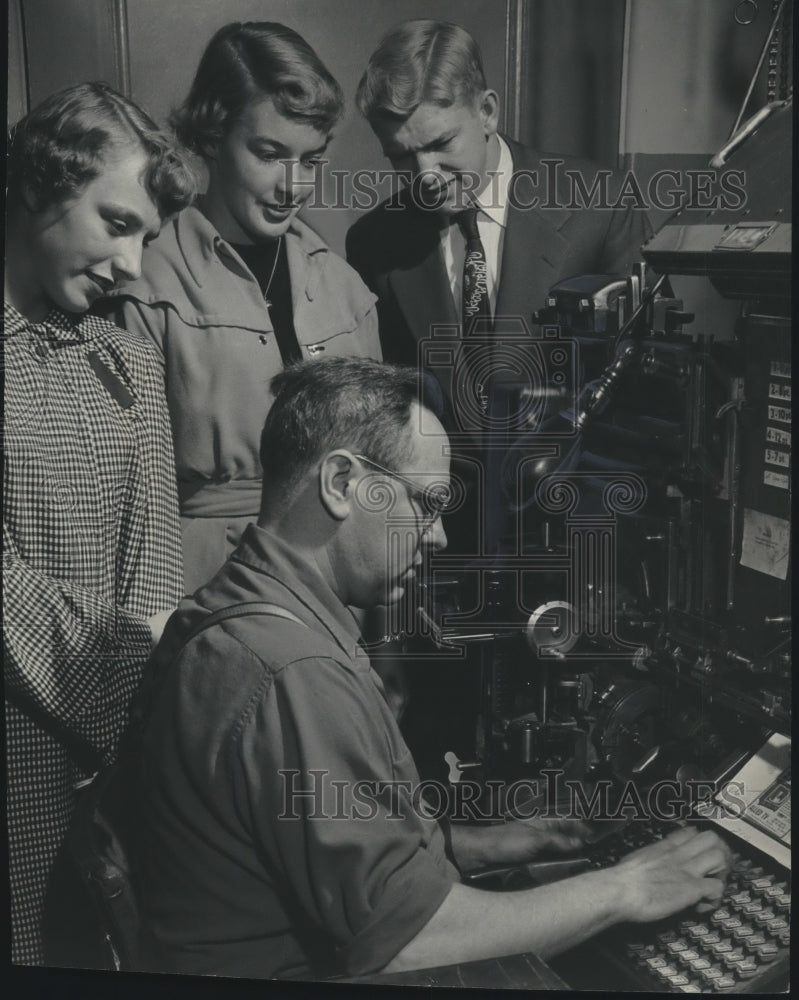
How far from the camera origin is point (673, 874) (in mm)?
2357

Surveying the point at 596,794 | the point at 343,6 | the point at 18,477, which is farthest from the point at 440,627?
the point at 343,6

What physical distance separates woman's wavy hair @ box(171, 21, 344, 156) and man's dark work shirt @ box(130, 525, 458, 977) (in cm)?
91

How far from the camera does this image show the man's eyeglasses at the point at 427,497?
2348mm

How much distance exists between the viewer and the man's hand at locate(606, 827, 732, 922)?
2.31 m

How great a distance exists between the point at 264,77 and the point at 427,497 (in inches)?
38.1

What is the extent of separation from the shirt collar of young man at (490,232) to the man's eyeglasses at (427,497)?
1.33ft

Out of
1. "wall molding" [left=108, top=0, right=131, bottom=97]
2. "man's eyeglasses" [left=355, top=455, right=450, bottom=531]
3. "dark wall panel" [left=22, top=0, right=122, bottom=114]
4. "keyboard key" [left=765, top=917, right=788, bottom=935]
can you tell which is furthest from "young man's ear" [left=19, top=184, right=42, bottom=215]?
"keyboard key" [left=765, top=917, right=788, bottom=935]

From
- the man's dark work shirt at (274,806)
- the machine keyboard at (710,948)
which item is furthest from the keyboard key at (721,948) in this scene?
the man's dark work shirt at (274,806)

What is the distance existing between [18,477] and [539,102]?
1395 mm

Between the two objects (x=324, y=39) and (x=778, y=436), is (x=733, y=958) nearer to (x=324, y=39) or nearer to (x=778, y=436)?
(x=778, y=436)

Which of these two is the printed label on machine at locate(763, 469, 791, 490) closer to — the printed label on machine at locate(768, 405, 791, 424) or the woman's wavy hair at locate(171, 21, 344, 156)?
the printed label on machine at locate(768, 405, 791, 424)

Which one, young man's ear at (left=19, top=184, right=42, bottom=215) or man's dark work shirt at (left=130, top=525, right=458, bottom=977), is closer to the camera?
man's dark work shirt at (left=130, top=525, right=458, bottom=977)

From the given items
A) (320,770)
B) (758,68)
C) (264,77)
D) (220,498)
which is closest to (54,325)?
(220,498)

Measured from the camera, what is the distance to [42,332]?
7.98ft
